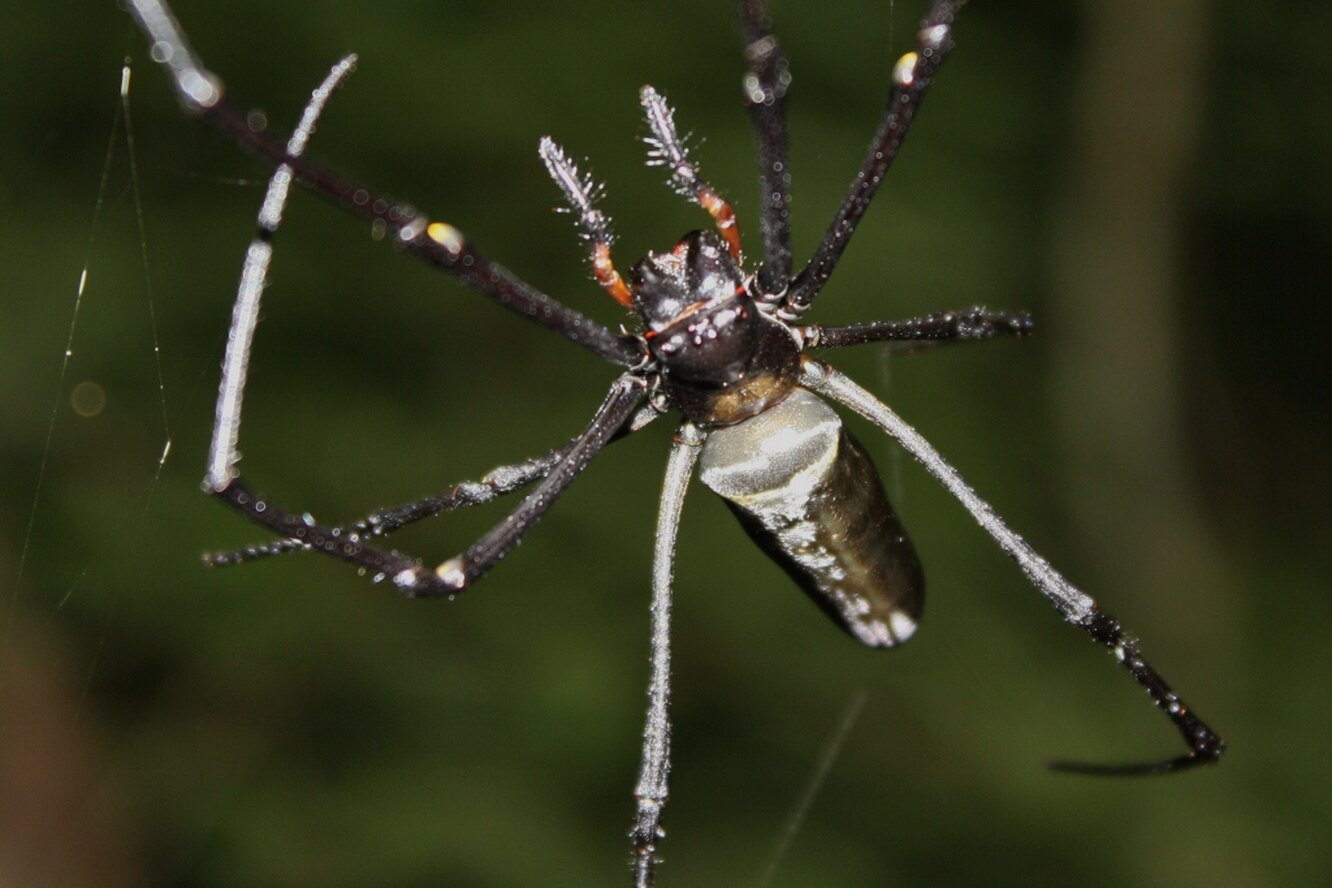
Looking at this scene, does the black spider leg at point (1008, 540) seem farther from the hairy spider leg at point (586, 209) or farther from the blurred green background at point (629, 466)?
the blurred green background at point (629, 466)

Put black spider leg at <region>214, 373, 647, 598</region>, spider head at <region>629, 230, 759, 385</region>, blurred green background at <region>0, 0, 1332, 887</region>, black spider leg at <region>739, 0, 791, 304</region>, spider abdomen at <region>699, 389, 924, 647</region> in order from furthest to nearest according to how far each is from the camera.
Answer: blurred green background at <region>0, 0, 1332, 887</region> → spider abdomen at <region>699, 389, 924, 647</region> → spider head at <region>629, 230, 759, 385</region> → black spider leg at <region>214, 373, 647, 598</region> → black spider leg at <region>739, 0, 791, 304</region>

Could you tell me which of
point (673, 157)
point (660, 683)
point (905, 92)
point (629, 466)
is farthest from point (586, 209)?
point (629, 466)

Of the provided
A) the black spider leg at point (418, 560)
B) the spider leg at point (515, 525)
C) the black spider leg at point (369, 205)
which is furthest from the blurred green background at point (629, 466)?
the black spider leg at point (369, 205)

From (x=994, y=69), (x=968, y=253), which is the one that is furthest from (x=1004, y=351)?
(x=994, y=69)

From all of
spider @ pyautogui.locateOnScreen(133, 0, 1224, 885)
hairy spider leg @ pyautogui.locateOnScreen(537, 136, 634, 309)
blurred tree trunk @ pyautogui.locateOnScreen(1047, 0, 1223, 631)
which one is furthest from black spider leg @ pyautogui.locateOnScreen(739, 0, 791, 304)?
blurred tree trunk @ pyautogui.locateOnScreen(1047, 0, 1223, 631)

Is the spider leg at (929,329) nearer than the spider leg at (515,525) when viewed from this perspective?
No

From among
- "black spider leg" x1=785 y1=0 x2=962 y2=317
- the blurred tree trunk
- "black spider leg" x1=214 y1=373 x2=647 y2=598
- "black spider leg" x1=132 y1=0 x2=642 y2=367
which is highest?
the blurred tree trunk

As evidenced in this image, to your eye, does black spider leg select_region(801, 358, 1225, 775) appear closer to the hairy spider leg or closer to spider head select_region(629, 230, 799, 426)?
spider head select_region(629, 230, 799, 426)

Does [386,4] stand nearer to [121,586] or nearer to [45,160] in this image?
[45,160]
